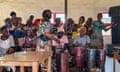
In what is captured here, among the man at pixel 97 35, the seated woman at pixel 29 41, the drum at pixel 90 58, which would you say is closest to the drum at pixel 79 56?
the drum at pixel 90 58

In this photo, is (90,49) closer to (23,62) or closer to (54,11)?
(23,62)

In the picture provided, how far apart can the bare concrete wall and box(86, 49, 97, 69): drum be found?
387 cm

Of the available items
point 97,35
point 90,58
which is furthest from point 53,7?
point 90,58

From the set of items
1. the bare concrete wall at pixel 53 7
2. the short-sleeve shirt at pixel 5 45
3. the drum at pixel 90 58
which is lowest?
the drum at pixel 90 58

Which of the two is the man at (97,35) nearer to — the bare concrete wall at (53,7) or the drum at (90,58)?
the drum at (90,58)

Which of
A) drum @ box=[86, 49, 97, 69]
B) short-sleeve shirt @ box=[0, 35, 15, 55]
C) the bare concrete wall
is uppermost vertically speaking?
the bare concrete wall

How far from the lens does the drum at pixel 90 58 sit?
6816 mm

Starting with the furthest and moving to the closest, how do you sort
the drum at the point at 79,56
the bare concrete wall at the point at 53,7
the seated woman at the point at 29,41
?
the bare concrete wall at the point at 53,7
the drum at the point at 79,56
the seated woman at the point at 29,41

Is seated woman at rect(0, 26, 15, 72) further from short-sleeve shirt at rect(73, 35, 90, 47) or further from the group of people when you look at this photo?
short-sleeve shirt at rect(73, 35, 90, 47)

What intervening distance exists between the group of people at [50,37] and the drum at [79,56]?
164 millimetres

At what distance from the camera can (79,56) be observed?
6.98 metres

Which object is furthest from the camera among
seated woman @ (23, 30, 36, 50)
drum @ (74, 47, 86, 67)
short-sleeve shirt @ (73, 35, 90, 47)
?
short-sleeve shirt @ (73, 35, 90, 47)

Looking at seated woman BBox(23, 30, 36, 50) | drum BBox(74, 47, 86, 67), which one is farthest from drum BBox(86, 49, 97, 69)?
seated woman BBox(23, 30, 36, 50)

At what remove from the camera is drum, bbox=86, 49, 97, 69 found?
682 cm
